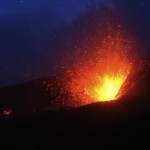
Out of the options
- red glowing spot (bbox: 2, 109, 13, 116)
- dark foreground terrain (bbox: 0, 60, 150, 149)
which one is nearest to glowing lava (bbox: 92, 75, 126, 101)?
dark foreground terrain (bbox: 0, 60, 150, 149)

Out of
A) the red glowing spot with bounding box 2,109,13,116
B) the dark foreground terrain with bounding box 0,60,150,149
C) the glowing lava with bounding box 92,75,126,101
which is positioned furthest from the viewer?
the red glowing spot with bounding box 2,109,13,116

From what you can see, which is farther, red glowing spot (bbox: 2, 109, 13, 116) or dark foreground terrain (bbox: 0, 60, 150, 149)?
red glowing spot (bbox: 2, 109, 13, 116)

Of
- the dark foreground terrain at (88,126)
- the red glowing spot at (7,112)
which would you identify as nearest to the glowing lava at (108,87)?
the dark foreground terrain at (88,126)

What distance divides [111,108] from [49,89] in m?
14.1

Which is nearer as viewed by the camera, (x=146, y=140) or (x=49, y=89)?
(x=146, y=140)

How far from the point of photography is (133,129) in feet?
40.3

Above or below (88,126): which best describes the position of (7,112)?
above

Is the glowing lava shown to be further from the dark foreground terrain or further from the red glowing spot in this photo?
the red glowing spot

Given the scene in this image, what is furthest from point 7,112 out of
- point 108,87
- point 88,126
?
point 88,126

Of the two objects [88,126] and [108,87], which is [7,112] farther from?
[88,126]

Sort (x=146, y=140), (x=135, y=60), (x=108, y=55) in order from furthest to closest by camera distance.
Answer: (x=108, y=55) < (x=135, y=60) < (x=146, y=140)

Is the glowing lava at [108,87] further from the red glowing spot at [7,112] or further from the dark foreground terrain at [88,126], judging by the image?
the red glowing spot at [7,112]

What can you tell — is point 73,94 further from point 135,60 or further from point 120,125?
point 120,125

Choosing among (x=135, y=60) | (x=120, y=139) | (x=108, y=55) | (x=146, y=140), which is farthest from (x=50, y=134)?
(x=108, y=55)
